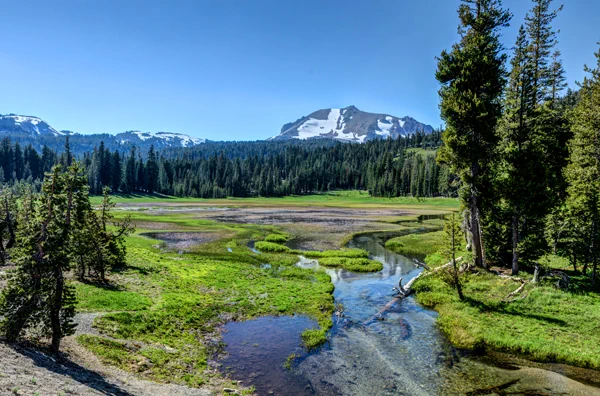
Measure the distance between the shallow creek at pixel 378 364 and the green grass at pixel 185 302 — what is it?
1.33 m

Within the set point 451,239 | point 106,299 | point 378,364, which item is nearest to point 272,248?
point 451,239

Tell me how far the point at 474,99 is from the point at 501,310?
16.6 m

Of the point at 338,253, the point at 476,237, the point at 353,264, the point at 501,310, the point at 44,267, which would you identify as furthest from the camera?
the point at 338,253

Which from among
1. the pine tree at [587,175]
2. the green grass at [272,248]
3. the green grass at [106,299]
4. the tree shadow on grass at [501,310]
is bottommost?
the green grass at [272,248]

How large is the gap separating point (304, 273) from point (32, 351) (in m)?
24.7

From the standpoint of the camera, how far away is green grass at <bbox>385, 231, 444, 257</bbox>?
47.4 m

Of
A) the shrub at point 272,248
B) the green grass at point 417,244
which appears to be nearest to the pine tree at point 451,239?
the green grass at point 417,244

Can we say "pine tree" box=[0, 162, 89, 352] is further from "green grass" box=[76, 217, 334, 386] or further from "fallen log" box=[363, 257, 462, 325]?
"fallen log" box=[363, 257, 462, 325]

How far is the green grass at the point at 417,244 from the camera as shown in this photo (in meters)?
47.4

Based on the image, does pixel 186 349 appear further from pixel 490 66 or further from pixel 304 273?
pixel 490 66

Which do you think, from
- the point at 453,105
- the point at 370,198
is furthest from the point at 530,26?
the point at 370,198

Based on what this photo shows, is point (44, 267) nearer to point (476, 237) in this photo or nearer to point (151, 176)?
point (476, 237)

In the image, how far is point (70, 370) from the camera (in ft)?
42.6

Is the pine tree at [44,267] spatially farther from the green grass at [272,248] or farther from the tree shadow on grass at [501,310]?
the green grass at [272,248]
